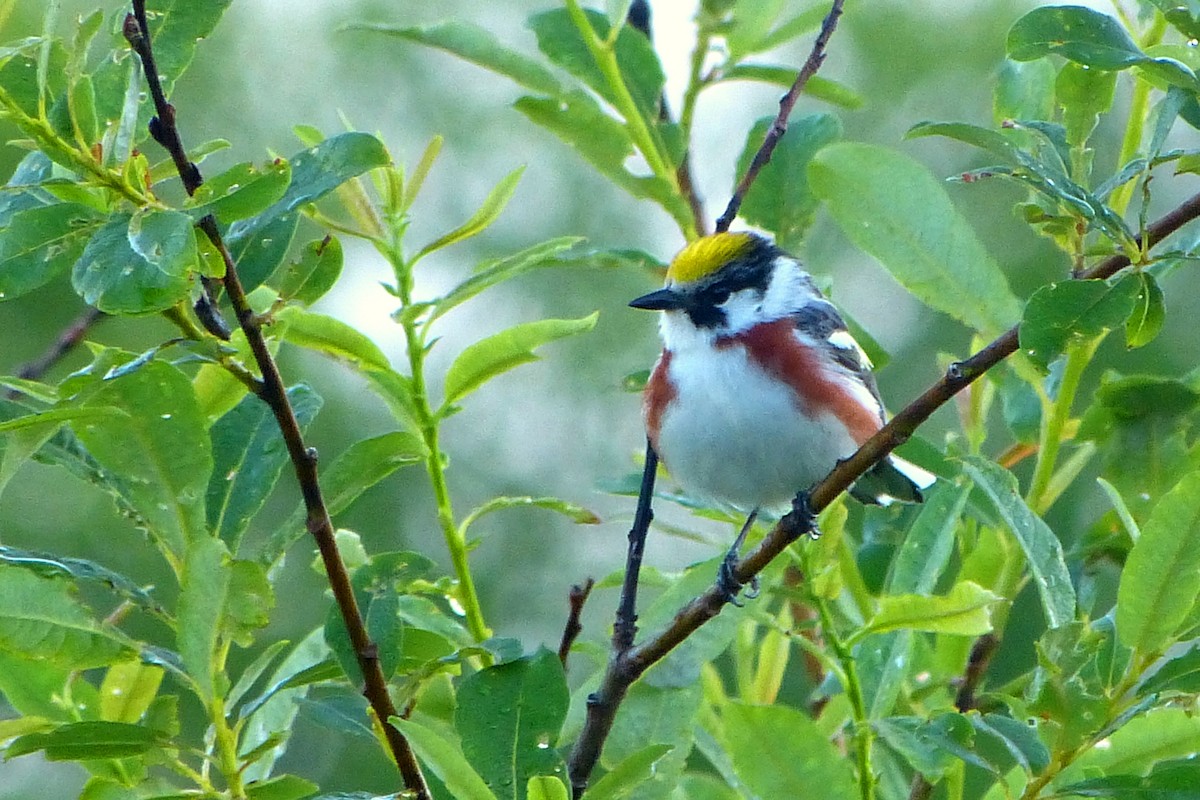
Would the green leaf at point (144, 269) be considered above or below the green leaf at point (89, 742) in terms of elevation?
above

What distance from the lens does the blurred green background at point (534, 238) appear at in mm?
7848

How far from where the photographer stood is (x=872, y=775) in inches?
69.2

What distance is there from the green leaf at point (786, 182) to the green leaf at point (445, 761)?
4.23ft

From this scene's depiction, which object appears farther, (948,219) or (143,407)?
(948,219)

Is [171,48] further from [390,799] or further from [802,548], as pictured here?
[802,548]

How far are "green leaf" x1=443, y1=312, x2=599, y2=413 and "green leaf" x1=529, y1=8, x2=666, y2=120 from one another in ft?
2.00

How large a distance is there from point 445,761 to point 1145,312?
921 millimetres

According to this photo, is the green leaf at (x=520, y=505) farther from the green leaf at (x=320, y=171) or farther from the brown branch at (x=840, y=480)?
the green leaf at (x=320, y=171)

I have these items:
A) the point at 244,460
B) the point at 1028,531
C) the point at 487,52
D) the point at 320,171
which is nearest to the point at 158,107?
the point at 320,171

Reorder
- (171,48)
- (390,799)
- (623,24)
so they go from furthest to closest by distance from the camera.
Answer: (623,24) → (171,48) → (390,799)

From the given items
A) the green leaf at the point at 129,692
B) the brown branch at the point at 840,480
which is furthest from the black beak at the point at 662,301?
the green leaf at the point at 129,692

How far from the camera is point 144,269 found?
1.30m

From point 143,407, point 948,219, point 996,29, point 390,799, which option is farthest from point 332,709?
point 996,29

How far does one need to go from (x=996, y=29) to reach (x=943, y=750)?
8366 millimetres
